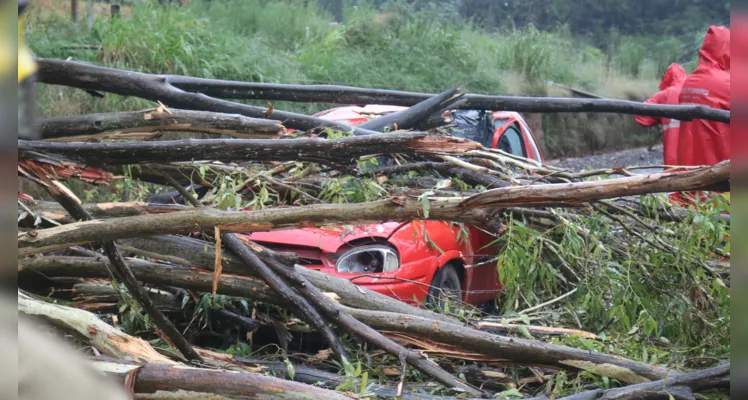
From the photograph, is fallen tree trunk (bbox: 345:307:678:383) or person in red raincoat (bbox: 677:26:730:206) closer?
fallen tree trunk (bbox: 345:307:678:383)

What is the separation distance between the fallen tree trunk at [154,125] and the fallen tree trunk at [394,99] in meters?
1.19

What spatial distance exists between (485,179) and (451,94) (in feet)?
2.93

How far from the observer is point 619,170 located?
12.6 feet

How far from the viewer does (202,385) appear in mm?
2527

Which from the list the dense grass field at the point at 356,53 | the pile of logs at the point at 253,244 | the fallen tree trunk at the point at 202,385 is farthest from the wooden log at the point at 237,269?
the dense grass field at the point at 356,53

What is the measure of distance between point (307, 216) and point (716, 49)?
21.6 ft

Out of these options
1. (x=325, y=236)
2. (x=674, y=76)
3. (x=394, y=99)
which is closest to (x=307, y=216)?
(x=325, y=236)

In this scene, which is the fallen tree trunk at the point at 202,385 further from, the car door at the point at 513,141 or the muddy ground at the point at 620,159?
the muddy ground at the point at 620,159

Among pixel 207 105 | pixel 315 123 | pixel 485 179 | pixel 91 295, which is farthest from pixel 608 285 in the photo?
pixel 91 295

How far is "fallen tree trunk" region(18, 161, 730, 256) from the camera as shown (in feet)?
10.1

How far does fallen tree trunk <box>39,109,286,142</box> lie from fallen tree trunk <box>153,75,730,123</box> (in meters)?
1.19

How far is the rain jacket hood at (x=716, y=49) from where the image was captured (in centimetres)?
832

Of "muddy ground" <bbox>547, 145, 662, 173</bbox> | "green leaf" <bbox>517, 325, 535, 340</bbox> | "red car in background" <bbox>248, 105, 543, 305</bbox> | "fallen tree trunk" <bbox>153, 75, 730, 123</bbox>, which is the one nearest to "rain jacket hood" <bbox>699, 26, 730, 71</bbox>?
"fallen tree trunk" <bbox>153, 75, 730, 123</bbox>

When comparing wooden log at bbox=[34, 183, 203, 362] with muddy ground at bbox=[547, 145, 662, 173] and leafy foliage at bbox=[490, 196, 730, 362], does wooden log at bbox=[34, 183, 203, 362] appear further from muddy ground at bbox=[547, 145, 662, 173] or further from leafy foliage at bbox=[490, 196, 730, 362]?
muddy ground at bbox=[547, 145, 662, 173]
